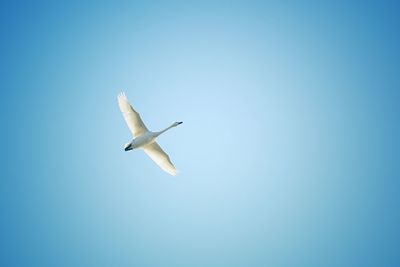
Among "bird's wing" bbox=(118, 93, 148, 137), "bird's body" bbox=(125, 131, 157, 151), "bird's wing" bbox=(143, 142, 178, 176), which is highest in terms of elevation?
"bird's wing" bbox=(118, 93, 148, 137)

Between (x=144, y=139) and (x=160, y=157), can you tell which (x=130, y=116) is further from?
(x=160, y=157)

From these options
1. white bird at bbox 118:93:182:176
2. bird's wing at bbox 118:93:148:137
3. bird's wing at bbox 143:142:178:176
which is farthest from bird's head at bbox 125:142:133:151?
bird's wing at bbox 143:142:178:176

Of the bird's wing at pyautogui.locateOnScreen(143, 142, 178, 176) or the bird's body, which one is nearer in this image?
the bird's body

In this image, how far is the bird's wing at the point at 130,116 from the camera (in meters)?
31.3

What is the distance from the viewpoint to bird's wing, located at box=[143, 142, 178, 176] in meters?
32.8

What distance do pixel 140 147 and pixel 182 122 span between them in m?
3.61

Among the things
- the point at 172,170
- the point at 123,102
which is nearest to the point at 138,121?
the point at 123,102

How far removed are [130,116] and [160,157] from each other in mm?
3922

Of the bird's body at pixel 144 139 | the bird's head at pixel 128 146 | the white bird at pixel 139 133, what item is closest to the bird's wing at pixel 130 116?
the white bird at pixel 139 133

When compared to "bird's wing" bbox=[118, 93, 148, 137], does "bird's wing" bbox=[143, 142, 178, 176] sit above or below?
below

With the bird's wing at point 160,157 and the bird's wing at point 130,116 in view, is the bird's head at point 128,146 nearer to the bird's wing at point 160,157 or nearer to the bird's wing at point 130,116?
the bird's wing at point 130,116

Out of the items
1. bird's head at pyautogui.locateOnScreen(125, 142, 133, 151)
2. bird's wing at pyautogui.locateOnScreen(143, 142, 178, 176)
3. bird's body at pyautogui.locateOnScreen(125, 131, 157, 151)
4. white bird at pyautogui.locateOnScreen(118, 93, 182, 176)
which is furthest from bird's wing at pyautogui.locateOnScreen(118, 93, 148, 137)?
bird's wing at pyautogui.locateOnScreen(143, 142, 178, 176)

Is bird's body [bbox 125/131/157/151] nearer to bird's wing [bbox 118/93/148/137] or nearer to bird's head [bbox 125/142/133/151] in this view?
bird's head [bbox 125/142/133/151]

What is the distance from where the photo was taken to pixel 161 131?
104 ft
